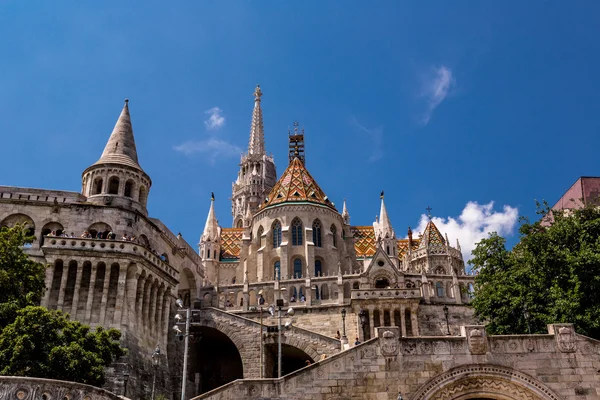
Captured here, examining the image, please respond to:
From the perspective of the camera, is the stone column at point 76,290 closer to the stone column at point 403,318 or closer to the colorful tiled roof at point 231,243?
the stone column at point 403,318

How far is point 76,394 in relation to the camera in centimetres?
1933

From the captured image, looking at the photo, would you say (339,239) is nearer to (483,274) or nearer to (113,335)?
(483,274)

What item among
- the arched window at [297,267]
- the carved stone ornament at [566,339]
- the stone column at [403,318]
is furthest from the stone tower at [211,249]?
the carved stone ornament at [566,339]

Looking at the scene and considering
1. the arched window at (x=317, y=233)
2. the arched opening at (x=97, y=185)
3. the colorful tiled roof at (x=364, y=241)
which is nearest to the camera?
the arched opening at (x=97, y=185)

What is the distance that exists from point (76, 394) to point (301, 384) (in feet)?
24.3

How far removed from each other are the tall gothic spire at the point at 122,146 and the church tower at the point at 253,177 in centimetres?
4086

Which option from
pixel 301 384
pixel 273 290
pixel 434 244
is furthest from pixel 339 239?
pixel 301 384

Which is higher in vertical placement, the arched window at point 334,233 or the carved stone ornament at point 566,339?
the arched window at point 334,233

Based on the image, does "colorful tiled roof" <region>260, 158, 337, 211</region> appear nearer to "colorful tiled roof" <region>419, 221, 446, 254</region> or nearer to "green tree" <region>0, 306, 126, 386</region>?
"colorful tiled roof" <region>419, 221, 446, 254</region>

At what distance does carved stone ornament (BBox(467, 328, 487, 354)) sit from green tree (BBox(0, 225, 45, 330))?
1802 cm

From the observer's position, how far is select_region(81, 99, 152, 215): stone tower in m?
36.5

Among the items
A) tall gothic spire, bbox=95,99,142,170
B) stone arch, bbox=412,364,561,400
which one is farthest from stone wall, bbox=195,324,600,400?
tall gothic spire, bbox=95,99,142,170

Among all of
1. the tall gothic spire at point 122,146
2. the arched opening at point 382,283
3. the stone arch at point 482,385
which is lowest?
the stone arch at point 482,385

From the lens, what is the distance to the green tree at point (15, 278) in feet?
80.4
